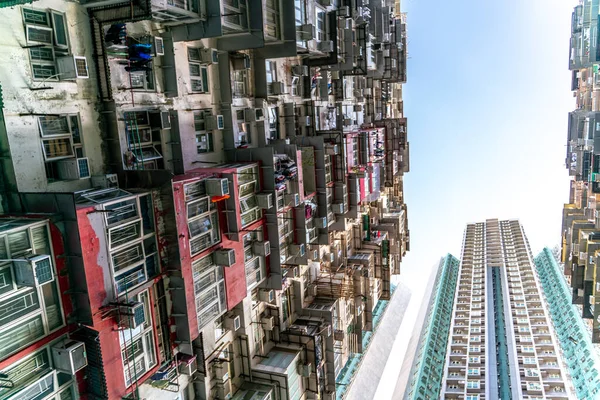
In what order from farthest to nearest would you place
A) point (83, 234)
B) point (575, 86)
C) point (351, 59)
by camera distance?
point (575, 86), point (351, 59), point (83, 234)

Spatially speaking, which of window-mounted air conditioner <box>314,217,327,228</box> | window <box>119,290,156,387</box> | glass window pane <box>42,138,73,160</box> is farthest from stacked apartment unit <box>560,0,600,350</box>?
glass window pane <box>42,138,73,160</box>

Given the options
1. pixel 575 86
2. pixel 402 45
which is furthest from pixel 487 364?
pixel 402 45

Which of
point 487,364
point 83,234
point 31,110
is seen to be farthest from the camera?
point 487,364

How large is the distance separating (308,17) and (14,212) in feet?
60.4

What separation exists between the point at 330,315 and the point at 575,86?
40717 mm

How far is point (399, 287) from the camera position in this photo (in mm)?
97500

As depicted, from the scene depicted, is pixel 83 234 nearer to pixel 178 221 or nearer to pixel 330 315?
pixel 178 221

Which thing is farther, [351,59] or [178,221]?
[351,59]

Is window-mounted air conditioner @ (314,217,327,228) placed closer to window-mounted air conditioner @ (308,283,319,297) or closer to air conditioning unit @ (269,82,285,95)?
window-mounted air conditioner @ (308,283,319,297)

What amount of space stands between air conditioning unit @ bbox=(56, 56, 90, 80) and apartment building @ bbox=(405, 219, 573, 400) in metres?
67.5

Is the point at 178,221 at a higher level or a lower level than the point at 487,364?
higher

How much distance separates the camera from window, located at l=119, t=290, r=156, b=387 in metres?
11.3

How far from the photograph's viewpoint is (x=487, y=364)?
66.8 metres

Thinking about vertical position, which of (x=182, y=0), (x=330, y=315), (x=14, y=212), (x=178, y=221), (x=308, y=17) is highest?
(x=308, y=17)
